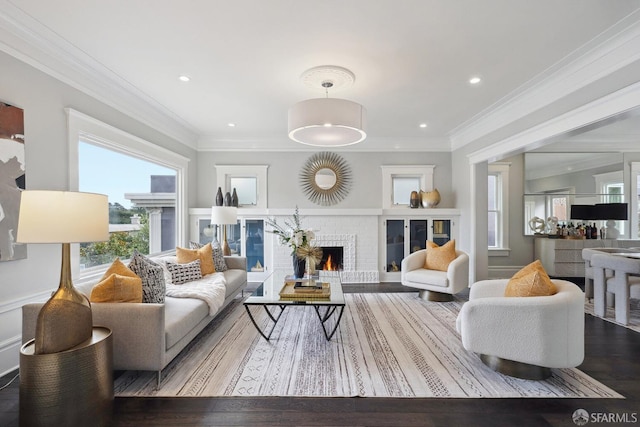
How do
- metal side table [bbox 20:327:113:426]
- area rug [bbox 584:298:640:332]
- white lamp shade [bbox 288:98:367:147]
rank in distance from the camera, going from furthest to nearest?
area rug [bbox 584:298:640:332]
white lamp shade [bbox 288:98:367:147]
metal side table [bbox 20:327:113:426]

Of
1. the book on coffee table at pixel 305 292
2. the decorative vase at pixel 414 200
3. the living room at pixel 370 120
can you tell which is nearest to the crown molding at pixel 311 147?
the living room at pixel 370 120

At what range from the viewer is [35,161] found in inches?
95.8

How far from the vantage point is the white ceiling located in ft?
6.70

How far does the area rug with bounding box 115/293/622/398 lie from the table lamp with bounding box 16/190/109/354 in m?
0.69

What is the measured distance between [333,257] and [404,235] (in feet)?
4.55

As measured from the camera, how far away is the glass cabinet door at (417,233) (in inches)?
217

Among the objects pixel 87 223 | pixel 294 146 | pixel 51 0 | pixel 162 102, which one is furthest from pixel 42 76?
pixel 294 146

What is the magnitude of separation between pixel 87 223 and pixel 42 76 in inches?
70.4

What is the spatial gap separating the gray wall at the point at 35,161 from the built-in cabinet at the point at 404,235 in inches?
179

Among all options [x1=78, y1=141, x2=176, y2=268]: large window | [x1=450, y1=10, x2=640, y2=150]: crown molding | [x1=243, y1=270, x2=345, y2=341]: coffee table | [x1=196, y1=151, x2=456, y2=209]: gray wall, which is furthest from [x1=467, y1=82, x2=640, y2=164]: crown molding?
[x1=78, y1=141, x2=176, y2=268]: large window

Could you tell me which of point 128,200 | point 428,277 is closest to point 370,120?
point 428,277

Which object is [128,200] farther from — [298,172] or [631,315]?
[631,315]

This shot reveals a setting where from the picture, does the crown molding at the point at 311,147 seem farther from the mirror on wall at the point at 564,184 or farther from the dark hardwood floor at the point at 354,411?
the dark hardwood floor at the point at 354,411

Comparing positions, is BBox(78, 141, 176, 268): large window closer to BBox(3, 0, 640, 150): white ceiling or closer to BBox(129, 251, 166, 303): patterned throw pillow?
BBox(3, 0, 640, 150): white ceiling
